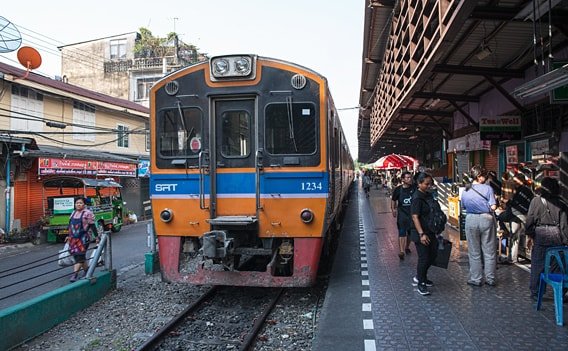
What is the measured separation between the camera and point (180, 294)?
6.96m

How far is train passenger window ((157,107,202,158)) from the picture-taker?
6.28 metres

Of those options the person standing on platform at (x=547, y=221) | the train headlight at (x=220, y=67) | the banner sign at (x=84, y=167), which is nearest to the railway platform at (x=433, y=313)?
the person standing on platform at (x=547, y=221)

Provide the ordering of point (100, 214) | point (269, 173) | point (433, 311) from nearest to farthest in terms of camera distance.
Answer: point (433, 311), point (269, 173), point (100, 214)

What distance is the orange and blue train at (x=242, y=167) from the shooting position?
5945mm

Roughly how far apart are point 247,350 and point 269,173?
235cm

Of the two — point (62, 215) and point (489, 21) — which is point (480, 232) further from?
point (62, 215)

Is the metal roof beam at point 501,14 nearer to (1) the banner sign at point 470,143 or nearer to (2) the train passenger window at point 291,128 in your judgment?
(2) the train passenger window at point 291,128

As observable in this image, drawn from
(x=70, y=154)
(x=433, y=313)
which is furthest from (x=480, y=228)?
(x=70, y=154)

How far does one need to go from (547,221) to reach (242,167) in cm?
382

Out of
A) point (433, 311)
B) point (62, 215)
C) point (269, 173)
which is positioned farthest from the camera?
point (62, 215)

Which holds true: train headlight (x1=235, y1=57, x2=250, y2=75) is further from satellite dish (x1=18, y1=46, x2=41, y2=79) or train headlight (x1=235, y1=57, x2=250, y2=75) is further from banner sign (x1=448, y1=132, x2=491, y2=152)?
satellite dish (x1=18, y1=46, x2=41, y2=79)

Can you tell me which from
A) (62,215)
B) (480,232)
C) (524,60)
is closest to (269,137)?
(480,232)

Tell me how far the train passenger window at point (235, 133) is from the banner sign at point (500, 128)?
5217 millimetres

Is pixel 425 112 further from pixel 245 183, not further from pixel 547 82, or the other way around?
pixel 245 183
